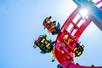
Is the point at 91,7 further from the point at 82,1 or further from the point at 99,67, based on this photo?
the point at 99,67

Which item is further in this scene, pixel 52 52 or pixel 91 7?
pixel 52 52

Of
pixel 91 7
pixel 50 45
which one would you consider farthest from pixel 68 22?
pixel 91 7

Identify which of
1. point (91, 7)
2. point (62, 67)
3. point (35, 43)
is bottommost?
point (91, 7)

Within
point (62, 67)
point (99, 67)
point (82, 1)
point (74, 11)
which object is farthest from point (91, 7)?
point (62, 67)

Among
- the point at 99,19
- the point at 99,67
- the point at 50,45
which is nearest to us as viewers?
the point at 99,19

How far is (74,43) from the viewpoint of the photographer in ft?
55.5

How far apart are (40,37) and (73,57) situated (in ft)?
8.59

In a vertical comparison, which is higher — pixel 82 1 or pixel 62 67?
pixel 62 67

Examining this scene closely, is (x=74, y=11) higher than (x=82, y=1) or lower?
higher

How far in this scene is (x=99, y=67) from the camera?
11.8 metres

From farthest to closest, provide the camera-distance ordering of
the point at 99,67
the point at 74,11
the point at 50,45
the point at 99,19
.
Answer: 1. the point at 50,45
2. the point at 74,11
3. the point at 99,67
4. the point at 99,19

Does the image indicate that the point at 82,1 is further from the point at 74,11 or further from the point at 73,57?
the point at 73,57

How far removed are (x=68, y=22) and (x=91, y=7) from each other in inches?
250

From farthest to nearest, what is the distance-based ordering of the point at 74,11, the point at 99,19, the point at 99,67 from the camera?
the point at 74,11, the point at 99,67, the point at 99,19
